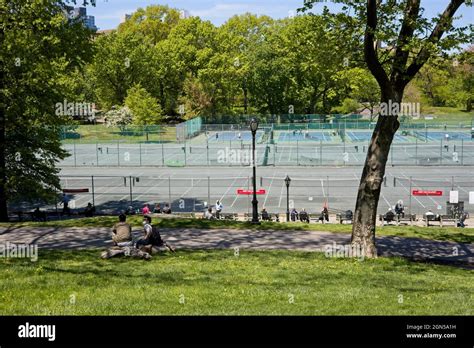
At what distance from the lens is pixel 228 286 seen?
10.7 meters

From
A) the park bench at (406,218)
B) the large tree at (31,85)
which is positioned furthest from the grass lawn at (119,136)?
the park bench at (406,218)

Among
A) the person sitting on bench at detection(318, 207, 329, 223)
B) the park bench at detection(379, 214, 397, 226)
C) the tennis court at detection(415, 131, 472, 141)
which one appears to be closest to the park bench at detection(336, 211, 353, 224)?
the person sitting on bench at detection(318, 207, 329, 223)

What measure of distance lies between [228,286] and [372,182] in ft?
22.7

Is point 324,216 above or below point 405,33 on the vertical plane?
below

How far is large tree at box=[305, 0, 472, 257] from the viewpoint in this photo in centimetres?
1452

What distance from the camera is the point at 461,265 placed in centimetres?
1560

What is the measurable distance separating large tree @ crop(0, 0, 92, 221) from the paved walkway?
6.58 meters

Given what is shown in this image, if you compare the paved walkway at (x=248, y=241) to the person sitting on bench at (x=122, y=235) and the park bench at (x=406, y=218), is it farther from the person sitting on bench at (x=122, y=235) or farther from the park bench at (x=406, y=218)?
the park bench at (x=406, y=218)

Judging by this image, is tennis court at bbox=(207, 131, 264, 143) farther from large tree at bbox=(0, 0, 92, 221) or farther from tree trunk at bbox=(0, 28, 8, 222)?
tree trunk at bbox=(0, 28, 8, 222)

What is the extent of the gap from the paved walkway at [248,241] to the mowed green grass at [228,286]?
156 cm

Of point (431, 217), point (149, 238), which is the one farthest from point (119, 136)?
point (149, 238)

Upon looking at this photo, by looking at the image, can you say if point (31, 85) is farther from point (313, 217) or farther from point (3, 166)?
point (313, 217)

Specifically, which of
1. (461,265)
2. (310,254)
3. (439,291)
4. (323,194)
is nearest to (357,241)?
(310,254)

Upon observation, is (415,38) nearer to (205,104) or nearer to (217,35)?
(205,104)
